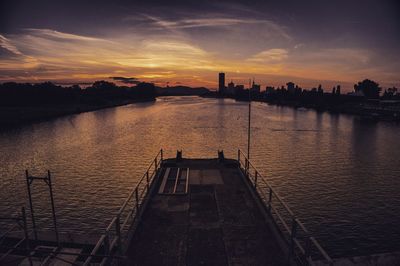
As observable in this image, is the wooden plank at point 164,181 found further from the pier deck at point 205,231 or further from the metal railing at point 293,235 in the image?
the metal railing at point 293,235

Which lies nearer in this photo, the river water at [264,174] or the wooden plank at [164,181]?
the wooden plank at [164,181]

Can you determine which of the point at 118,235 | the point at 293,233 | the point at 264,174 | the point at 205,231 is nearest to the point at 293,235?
the point at 293,233

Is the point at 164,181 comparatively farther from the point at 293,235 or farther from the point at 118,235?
the point at 293,235

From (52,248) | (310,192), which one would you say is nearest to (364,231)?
(310,192)

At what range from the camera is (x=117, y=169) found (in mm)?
40625

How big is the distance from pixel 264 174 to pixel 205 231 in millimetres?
28520

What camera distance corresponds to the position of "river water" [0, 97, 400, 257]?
24359 millimetres

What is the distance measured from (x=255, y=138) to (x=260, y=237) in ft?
198

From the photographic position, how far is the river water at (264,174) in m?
24.4

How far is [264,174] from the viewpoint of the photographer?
38688 millimetres

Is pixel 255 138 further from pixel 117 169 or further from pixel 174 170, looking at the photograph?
pixel 174 170

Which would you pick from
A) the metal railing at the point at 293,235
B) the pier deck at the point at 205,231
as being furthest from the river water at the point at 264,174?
the pier deck at the point at 205,231

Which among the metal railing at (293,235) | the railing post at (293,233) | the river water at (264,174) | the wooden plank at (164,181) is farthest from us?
the river water at (264,174)

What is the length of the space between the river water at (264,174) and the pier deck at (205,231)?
11451 millimetres
